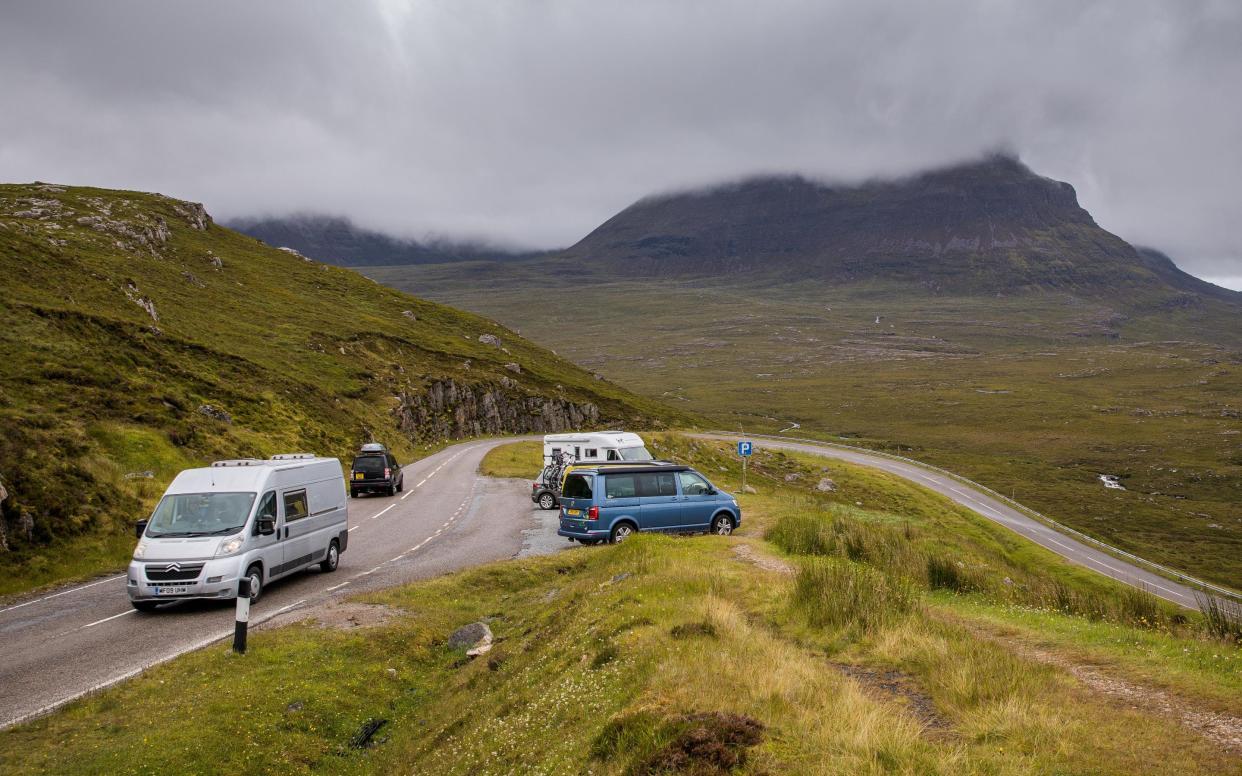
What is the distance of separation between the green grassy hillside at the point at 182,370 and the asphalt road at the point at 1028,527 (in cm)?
3285

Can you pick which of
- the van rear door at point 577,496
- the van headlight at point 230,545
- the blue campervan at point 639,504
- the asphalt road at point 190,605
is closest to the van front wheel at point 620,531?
the blue campervan at point 639,504

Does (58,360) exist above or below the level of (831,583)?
above

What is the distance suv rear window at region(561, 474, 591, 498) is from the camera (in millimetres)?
22631

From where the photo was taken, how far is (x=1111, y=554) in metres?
57.7

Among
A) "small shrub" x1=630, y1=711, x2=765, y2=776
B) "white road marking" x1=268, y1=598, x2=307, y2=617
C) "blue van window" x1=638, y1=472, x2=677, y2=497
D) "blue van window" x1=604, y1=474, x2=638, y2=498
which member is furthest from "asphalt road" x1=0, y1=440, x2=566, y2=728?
"small shrub" x1=630, y1=711, x2=765, y2=776

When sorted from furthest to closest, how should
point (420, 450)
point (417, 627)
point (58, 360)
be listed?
1. point (420, 450)
2. point (58, 360)
3. point (417, 627)

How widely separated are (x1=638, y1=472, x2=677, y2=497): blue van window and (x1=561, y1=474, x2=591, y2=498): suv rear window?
1711 millimetres

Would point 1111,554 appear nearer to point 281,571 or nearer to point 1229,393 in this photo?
point 281,571

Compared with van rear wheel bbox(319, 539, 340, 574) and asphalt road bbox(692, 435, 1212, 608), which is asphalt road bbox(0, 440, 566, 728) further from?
asphalt road bbox(692, 435, 1212, 608)

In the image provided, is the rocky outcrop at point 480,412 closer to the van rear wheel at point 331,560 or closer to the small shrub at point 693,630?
the van rear wheel at point 331,560

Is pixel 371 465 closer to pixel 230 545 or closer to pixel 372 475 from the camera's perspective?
pixel 372 475

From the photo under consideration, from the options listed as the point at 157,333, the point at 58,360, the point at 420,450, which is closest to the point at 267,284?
the point at 420,450

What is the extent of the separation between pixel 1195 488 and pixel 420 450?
106062 mm

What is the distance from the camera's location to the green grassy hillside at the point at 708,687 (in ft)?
20.0
